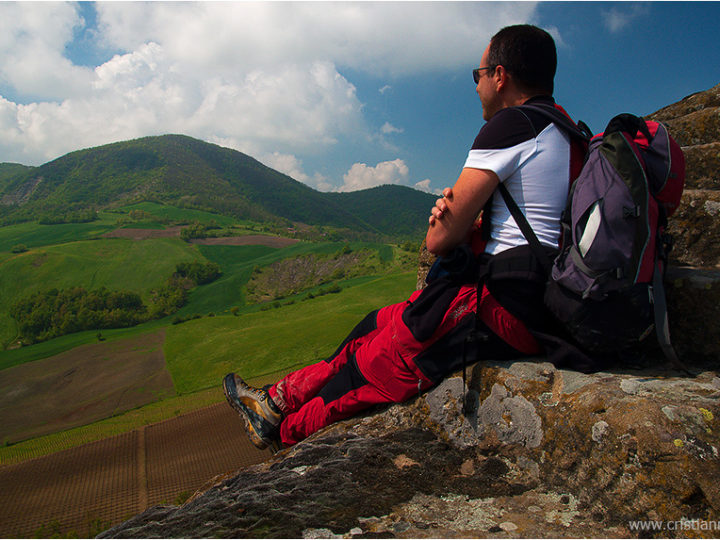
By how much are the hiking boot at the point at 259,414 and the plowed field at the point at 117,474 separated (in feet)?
11.0

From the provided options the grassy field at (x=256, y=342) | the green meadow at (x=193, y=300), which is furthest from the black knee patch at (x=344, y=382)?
the grassy field at (x=256, y=342)

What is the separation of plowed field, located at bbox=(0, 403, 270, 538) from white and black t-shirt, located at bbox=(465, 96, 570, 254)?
616 centimetres

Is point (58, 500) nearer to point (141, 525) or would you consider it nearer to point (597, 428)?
point (141, 525)

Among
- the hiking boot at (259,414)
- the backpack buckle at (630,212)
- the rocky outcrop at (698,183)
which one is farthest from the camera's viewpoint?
the rocky outcrop at (698,183)

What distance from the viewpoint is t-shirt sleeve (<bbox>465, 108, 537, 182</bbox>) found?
261 cm

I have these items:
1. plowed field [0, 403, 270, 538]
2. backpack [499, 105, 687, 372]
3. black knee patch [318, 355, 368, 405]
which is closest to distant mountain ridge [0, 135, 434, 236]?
plowed field [0, 403, 270, 538]

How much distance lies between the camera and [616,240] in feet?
7.53

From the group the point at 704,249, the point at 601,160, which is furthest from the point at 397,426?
the point at 704,249

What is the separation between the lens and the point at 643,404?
207cm

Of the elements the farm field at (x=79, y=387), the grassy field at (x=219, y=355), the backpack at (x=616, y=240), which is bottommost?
the farm field at (x=79, y=387)

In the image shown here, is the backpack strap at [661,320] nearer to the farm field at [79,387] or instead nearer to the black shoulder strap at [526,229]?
the black shoulder strap at [526,229]

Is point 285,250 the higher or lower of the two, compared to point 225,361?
higher

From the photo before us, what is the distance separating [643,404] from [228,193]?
7787 inches

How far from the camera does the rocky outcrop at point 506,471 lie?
72.2 inches
